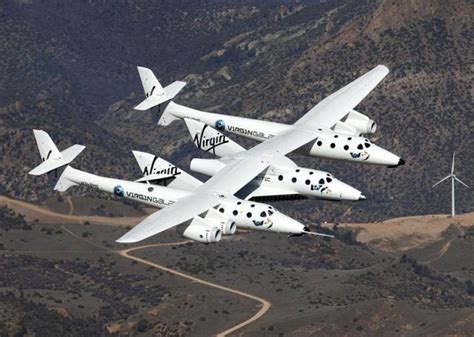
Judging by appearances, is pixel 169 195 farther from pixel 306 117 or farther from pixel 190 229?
pixel 306 117

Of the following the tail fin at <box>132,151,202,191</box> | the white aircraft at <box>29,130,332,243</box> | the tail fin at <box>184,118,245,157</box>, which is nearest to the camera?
the white aircraft at <box>29,130,332,243</box>

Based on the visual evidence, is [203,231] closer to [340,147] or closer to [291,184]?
[291,184]

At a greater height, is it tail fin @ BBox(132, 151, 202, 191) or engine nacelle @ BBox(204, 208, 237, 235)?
tail fin @ BBox(132, 151, 202, 191)

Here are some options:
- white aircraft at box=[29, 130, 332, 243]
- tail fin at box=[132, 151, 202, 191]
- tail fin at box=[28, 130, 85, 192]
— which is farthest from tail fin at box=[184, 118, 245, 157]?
tail fin at box=[28, 130, 85, 192]

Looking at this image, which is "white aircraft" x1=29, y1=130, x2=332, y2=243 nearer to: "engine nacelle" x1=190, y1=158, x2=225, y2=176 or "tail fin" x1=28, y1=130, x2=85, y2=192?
"engine nacelle" x1=190, y1=158, x2=225, y2=176

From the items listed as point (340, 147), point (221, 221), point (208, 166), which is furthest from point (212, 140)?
point (221, 221)

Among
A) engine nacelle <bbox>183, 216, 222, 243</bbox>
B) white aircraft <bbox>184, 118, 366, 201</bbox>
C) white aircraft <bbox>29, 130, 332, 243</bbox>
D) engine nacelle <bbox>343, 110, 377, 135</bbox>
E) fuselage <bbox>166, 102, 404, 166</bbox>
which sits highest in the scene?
engine nacelle <bbox>343, 110, 377, 135</bbox>

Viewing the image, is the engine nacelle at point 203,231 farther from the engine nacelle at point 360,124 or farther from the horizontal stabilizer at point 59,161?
the engine nacelle at point 360,124
